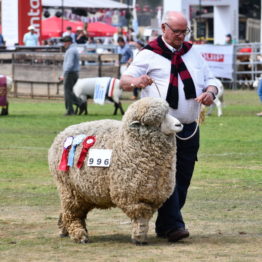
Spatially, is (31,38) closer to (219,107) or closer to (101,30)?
(219,107)

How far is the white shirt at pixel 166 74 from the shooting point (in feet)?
30.1

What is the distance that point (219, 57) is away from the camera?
122 feet

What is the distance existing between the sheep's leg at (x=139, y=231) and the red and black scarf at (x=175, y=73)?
3.60 feet

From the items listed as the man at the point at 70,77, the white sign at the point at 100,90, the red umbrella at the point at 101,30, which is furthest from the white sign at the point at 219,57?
the red umbrella at the point at 101,30


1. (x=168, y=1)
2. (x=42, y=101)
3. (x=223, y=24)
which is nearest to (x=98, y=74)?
(x=42, y=101)

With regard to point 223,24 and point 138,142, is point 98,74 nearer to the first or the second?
point 223,24

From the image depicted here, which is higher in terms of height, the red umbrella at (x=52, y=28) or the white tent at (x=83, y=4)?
the white tent at (x=83, y=4)

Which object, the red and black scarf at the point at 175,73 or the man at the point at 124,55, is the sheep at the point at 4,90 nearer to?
the man at the point at 124,55

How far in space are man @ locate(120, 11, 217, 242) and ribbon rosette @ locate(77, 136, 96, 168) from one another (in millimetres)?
560

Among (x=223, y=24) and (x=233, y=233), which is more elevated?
(x=223, y=24)

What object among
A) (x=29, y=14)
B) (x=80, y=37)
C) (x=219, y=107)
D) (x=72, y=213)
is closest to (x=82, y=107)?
(x=219, y=107)

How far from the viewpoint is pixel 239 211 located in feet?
35.8

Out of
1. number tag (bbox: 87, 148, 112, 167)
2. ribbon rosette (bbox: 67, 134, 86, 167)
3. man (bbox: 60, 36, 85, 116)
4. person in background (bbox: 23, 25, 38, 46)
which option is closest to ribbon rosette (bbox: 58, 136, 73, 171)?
ribbon rosette (bbox: 67, 134, 86, 167)

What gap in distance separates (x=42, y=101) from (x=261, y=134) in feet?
44.9
